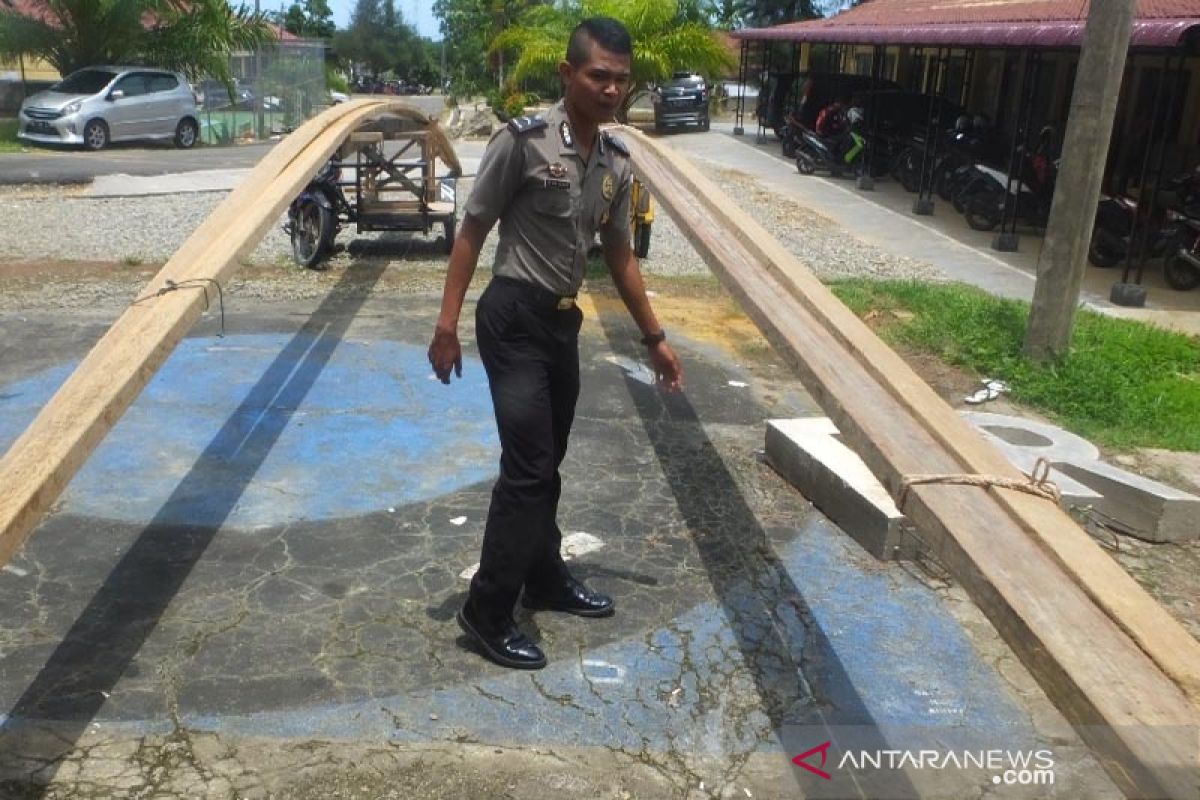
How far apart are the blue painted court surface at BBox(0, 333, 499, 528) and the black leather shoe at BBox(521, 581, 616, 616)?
3.51ft

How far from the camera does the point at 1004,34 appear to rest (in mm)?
10977

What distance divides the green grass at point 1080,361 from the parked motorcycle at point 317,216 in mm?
4190

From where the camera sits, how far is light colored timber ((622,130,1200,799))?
177cm

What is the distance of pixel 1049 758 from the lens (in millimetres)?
3008

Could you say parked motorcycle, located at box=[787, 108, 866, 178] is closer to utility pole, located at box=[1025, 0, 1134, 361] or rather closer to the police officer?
utility pole, located at box=[1025, 0, 1134, 361]

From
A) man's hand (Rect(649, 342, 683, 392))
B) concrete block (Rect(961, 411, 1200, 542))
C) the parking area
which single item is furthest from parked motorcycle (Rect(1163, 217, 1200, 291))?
man's hand (Rect(649, 342, 683, 392))

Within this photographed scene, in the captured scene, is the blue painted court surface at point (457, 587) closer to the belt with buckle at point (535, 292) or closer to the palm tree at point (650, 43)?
the belt with buckle at point (535, 292)

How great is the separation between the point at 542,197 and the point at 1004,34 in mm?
9422

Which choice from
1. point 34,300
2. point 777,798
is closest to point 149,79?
point 34,300

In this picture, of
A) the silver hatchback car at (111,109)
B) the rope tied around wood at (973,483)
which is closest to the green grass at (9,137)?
the silver hatchback car at (111,109)

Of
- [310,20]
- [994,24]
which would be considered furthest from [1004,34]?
[310,20]

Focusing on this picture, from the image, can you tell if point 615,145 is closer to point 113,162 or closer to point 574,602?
point 574,602

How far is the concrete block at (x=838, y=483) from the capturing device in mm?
4098

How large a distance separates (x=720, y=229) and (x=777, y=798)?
3034mm
